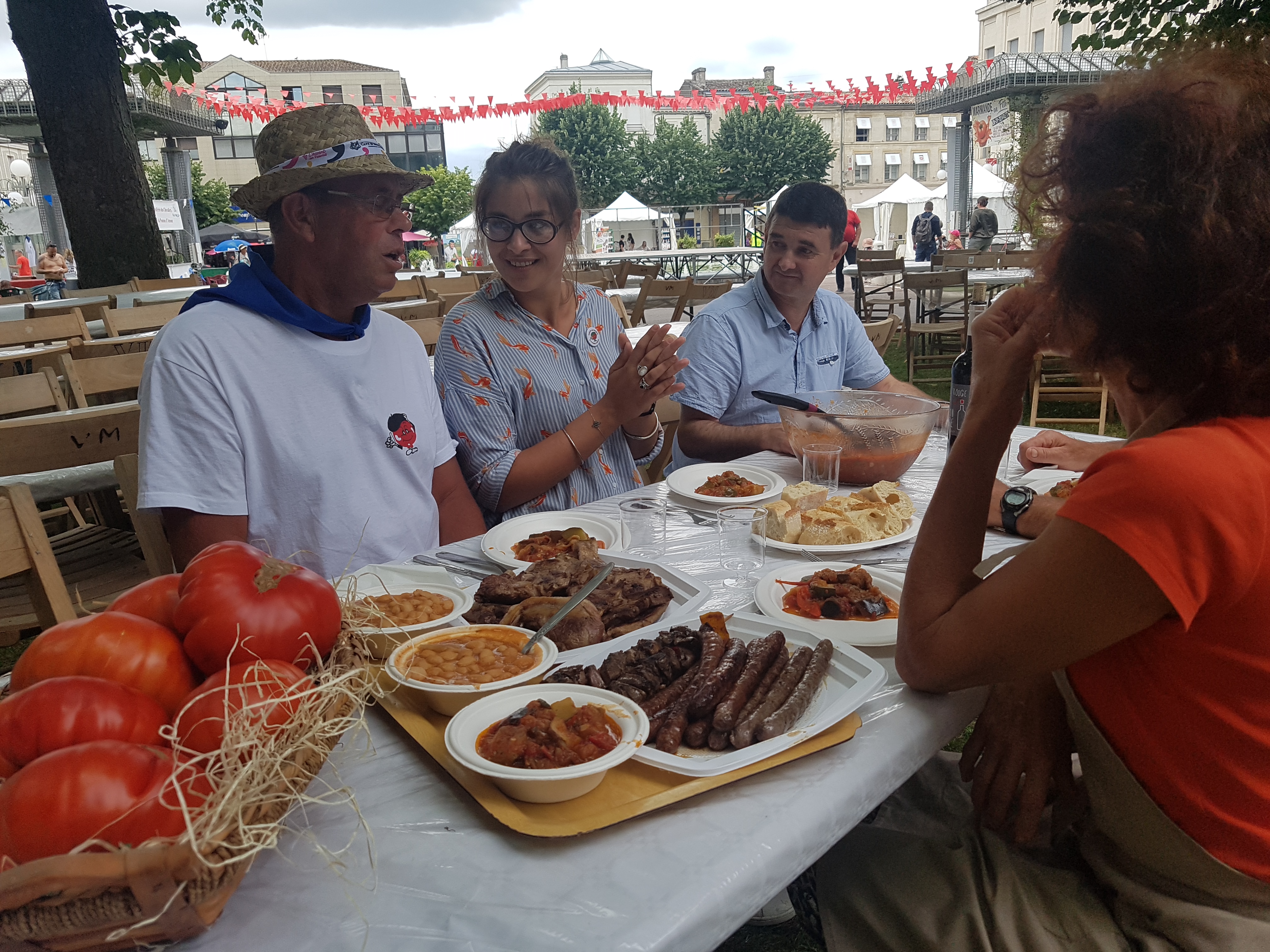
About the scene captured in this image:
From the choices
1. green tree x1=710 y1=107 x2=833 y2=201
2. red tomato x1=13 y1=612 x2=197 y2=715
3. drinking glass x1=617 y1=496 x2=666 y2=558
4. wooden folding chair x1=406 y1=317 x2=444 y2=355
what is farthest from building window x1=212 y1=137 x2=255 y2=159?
red tomato x1=13 y1=612 x2=197 y2=715

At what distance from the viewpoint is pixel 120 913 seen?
2.48ft

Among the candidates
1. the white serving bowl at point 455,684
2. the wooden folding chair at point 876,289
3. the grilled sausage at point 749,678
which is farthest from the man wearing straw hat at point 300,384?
the wooden folding chair at point 876,289

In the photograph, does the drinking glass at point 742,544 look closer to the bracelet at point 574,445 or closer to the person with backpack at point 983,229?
the bracelet at point 574,445

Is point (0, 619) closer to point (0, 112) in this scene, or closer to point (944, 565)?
point (944, 565)

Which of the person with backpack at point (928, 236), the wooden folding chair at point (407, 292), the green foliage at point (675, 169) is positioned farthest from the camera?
the green foliage at point (675, 169)

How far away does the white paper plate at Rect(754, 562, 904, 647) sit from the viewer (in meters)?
1.58

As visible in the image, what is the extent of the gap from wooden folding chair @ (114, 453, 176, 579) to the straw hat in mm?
856

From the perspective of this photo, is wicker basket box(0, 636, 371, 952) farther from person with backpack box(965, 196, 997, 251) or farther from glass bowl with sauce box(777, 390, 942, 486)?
person with backpack box(965, 196, 997, 251)

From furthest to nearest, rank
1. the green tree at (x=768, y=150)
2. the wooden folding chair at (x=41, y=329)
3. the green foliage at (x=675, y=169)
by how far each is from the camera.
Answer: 1. the green foliage at (x=675, y=169)
2. the green tree at (x=768, y=150)
3. the wooden folding chair at (x=41, y=329)

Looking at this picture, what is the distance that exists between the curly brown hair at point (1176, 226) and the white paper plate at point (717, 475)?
4.53ft

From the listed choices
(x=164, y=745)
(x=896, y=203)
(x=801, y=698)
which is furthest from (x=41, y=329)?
(x=896, y=203)

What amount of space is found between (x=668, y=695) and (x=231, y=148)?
240ft

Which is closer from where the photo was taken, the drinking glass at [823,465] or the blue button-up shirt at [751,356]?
the drinking glass at [823,465]

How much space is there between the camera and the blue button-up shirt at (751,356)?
3736 mm
